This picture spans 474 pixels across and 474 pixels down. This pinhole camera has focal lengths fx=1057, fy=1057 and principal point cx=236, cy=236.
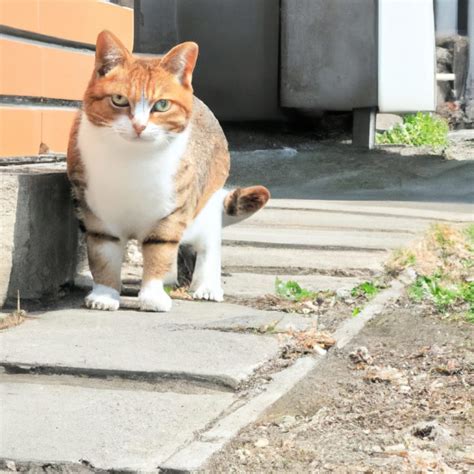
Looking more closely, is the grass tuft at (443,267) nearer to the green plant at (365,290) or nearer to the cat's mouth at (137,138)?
the green plant at (365,290)

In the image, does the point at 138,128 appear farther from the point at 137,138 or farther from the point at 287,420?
the point at 287,420

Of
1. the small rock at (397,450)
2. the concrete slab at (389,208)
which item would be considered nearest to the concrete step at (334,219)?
the concrete slab at (389,208)

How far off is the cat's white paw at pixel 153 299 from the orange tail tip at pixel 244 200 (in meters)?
0.68

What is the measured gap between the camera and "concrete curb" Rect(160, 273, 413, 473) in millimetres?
2326

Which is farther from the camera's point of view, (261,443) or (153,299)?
(153,299)

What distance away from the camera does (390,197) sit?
7992mm

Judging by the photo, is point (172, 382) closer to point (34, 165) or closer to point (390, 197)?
point (34, 165)

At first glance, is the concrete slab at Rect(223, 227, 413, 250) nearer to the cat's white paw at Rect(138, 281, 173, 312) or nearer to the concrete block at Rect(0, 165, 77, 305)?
the concrete block at Rect(0, 165, 77, 305)

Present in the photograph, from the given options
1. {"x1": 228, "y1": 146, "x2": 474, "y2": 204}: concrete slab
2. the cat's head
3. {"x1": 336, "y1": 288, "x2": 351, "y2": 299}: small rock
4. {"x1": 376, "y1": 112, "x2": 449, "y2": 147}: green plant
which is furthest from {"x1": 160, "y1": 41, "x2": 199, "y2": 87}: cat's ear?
{"x1": 376, "y1": 112, "x2": 449, "y2": 147}: green plant

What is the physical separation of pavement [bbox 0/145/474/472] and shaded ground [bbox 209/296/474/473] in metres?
0.07

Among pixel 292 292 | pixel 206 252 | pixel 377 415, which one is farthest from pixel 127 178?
pixel 377 415

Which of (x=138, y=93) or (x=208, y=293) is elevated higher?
(x=138, y=93)

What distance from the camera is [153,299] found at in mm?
3943

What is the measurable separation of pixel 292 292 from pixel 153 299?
0.67m
